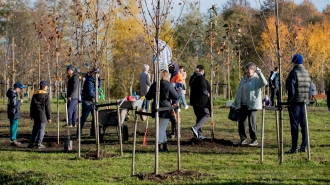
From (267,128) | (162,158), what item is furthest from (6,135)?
(267,128)

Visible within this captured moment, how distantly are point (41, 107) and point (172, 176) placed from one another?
563 cm

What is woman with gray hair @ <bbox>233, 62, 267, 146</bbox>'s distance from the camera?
12281mm

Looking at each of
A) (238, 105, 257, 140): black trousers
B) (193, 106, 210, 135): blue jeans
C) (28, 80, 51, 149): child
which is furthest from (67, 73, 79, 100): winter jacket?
(238, 105, 257, 140): black trousers

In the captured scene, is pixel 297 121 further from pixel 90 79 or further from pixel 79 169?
pixel 90 79

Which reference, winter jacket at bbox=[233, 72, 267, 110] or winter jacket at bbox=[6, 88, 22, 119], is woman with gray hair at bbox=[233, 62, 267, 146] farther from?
winter jacket at bbox=[6, 88, 22, 119]

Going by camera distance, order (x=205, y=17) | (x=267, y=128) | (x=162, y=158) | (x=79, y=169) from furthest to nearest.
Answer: (x=205, y=17), (x=267, y=128), (x=162, y=158), (x=79, y=169)

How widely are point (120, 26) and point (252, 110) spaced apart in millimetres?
30059

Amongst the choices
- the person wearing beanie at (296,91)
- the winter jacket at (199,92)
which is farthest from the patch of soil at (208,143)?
the person wearing beanie at (296,91)

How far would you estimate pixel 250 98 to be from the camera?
12.3 m

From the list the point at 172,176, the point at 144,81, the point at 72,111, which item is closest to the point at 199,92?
the point at 144,81

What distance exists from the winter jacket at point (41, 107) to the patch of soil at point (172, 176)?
512 centimetres

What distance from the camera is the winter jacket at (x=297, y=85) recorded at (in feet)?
36.1

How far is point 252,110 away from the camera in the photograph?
1240cm

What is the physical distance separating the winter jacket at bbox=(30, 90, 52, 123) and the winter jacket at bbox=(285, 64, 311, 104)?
568 cm
